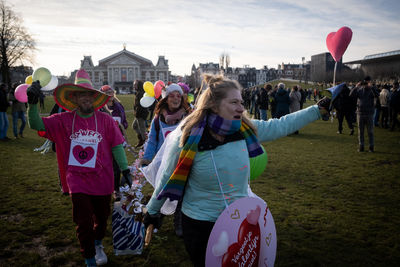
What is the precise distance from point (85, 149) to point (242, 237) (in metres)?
1.92

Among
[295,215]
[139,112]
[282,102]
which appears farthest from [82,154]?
[282,102]

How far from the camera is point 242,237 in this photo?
6.66 feet

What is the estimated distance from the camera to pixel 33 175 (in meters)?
7.00

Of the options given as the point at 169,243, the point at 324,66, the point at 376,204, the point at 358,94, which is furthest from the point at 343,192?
the point at 324,66

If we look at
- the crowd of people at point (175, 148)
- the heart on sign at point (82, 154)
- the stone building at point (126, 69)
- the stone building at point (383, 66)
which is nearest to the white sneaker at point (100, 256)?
the crowd of people at point (175, 148)

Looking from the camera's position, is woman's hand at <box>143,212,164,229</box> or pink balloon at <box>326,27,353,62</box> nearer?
woman's hand at <box>143,212,164,229</box>

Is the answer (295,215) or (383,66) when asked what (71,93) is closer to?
(295,215)

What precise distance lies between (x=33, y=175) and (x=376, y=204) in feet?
24.0

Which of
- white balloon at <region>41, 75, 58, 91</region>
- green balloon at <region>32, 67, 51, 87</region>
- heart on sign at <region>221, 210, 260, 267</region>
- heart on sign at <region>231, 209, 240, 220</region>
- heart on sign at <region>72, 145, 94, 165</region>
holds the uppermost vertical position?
green balloon at <region>32, 67, 51, 87</region>

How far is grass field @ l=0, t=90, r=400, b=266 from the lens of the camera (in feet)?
11.7

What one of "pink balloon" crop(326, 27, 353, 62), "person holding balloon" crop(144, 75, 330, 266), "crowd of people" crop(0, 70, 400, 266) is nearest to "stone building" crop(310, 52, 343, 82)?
"pink balloon" crop(326, 27, 353, 62)

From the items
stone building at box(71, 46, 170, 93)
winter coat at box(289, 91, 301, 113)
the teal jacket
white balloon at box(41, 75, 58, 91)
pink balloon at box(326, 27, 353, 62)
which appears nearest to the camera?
the teal jacket

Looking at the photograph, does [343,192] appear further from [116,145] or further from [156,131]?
[116,145]

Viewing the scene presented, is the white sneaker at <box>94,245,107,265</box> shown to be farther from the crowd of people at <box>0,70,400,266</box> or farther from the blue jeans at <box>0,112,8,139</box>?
the blue jeans at <box>0,112,8,139</box>
